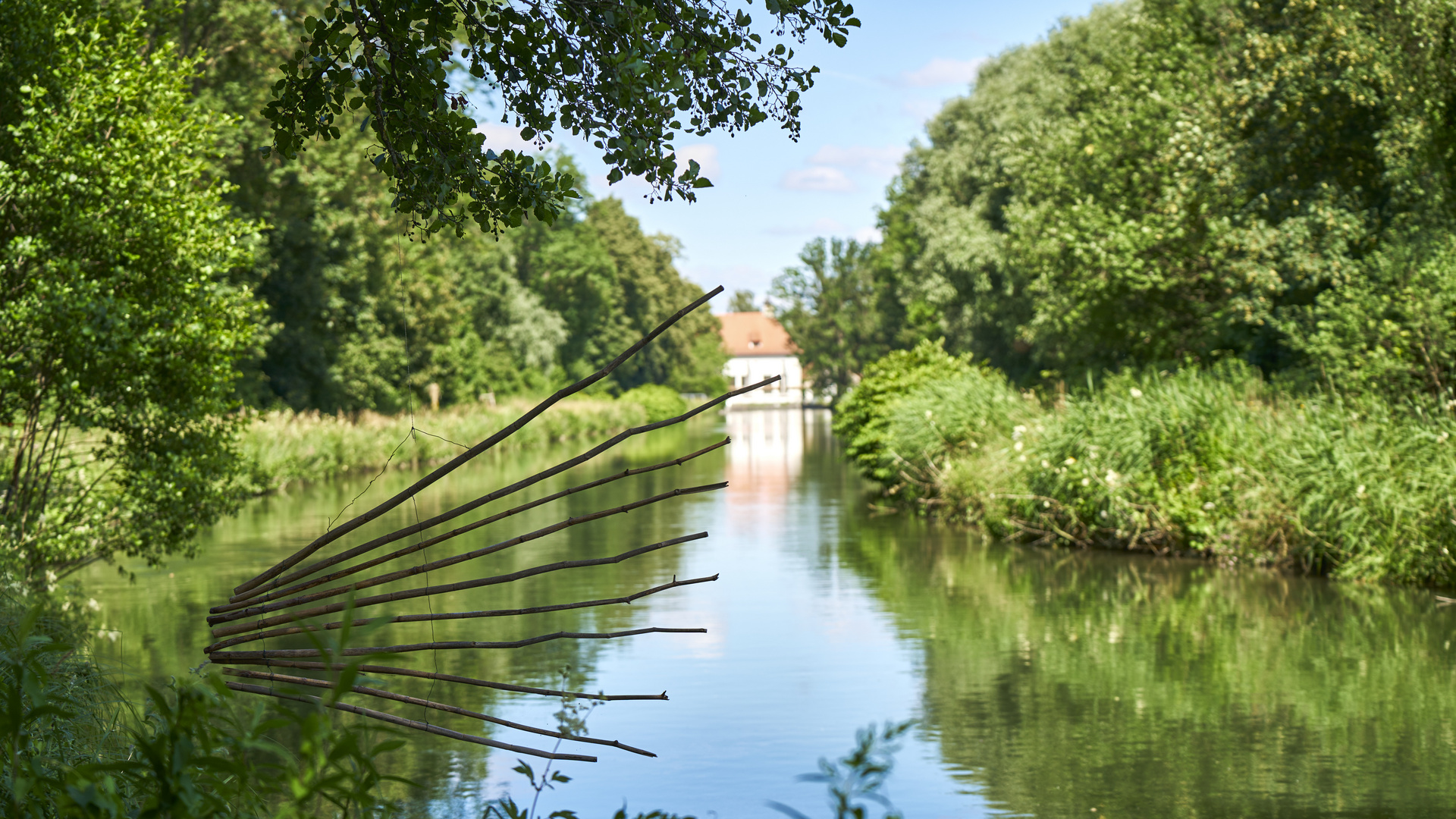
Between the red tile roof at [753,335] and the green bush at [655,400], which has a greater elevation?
the red tile roof at [753,335]

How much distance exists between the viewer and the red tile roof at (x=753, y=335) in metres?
139

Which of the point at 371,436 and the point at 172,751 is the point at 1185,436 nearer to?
the point at 172,751

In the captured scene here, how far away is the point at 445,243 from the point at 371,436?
15371 mm

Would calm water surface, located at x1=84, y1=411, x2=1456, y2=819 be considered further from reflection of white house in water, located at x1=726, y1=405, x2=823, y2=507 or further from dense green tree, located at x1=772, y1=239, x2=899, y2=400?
dense green tree, located at x1=772, y1=239, x2=899, y2=400

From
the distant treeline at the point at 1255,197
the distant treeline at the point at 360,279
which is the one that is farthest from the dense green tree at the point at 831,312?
the distant treeline at the point at 1255,197

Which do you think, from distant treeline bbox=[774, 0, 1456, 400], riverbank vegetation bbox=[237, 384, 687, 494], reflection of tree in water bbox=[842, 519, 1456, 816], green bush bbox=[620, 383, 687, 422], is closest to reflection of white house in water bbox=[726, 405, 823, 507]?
reflection of tree in water bbox=[842, 519, 1456, 816]

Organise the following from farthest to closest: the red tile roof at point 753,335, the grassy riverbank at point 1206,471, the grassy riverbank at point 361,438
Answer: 1. the red tile roof at point 753,335
2. the grassy riverbank at point 361,438
3. the grassy riverbank at point 1206,471

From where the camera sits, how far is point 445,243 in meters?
48.4

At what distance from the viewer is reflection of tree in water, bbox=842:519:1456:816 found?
291 inches

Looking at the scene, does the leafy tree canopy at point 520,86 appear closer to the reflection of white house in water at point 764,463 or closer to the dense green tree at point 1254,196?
the reflection of white house in water at point 764,463

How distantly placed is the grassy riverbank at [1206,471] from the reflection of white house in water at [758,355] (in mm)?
101399

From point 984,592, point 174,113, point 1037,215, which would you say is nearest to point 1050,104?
point 1037,215

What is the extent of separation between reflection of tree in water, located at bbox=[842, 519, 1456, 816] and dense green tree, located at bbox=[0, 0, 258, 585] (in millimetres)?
6466

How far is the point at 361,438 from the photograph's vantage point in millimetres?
33812
